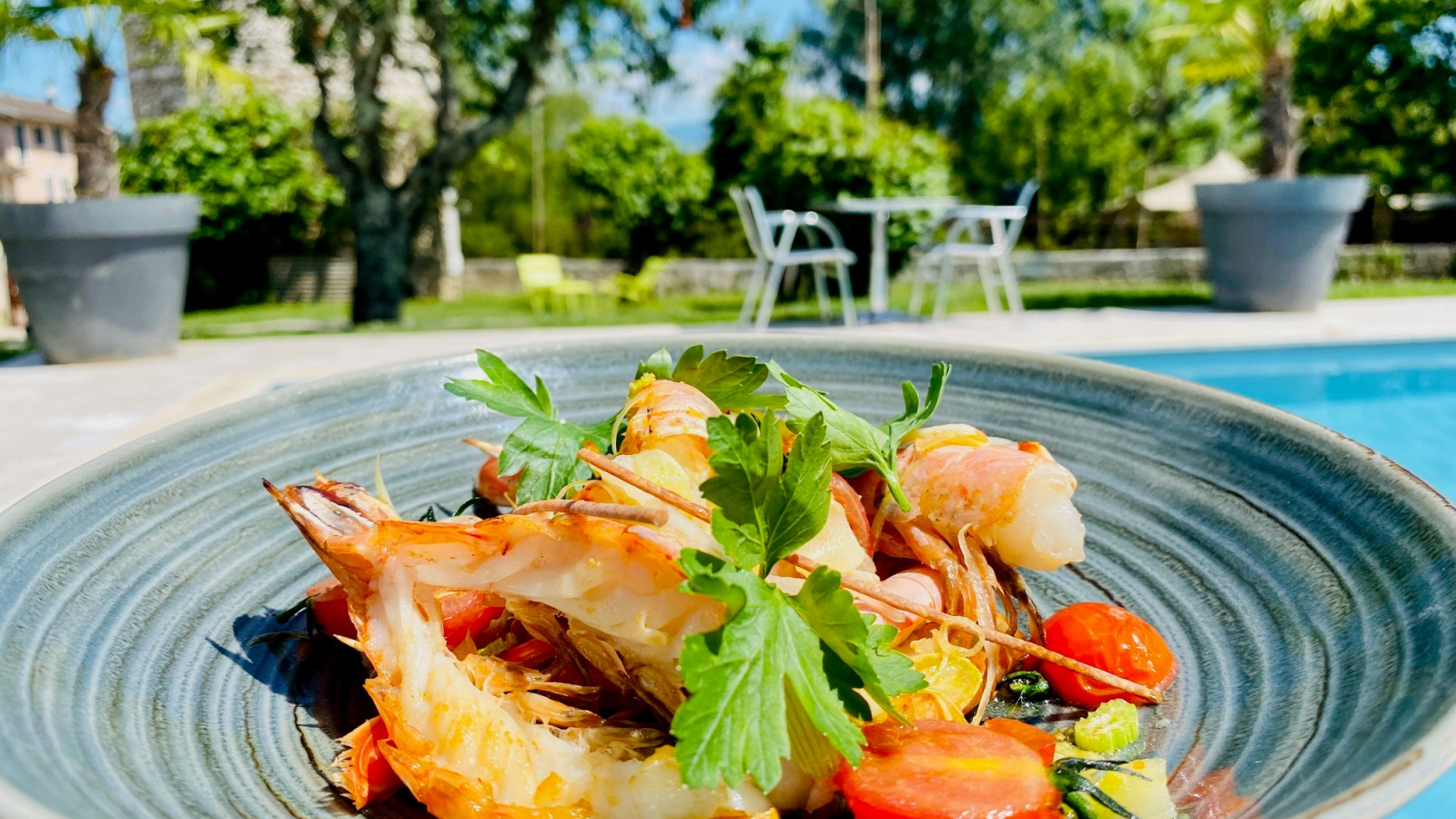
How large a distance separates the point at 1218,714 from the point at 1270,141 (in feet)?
33.5

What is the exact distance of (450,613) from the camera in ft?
3.87

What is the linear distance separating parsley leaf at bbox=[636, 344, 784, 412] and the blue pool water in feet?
12.7

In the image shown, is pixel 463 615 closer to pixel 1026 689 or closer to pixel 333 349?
pixel 1026 689

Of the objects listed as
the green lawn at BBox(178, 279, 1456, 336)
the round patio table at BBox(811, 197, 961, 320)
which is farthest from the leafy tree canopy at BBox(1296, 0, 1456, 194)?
the round patio table at BBox(811, 197, 961, 320)

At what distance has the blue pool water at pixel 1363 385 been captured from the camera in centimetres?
496

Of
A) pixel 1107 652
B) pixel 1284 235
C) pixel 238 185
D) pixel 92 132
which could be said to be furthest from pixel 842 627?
pixel 238 185

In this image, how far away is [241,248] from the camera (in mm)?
14430

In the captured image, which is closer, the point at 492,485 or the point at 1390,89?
the point at 492,485

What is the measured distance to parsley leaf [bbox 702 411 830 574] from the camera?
0.89 metres

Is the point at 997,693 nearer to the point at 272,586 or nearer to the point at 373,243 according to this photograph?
the point at 272,586

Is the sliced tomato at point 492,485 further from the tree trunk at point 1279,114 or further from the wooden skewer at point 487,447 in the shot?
the tree trunk at point 1279,114

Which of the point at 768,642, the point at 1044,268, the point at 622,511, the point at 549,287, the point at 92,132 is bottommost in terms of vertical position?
the point at 768,642

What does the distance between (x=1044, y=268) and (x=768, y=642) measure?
1302 centimetres

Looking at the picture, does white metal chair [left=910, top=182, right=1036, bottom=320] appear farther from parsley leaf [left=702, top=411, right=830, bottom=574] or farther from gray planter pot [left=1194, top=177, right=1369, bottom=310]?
parsley leaf [left=702, top=411, right=830, bottom=574]
